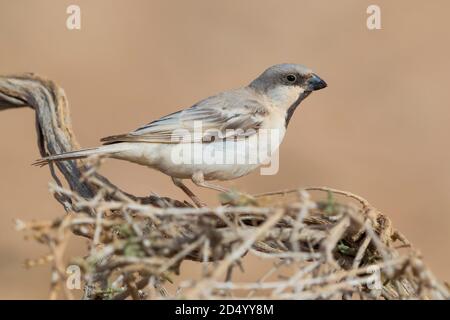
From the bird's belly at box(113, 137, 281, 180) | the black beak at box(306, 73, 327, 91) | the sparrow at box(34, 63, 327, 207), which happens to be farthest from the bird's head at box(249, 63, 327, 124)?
the bird's belly at box(113, 137, 281, 180)

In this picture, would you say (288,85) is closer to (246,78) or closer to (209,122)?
(209,122)

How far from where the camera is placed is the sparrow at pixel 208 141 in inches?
201

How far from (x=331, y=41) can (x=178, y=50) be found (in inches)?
103

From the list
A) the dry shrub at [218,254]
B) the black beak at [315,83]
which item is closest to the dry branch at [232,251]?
the dry shrub at [218,254]

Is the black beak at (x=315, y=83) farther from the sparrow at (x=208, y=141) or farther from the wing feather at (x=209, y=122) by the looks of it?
the wing feather at (x=209, y=122)

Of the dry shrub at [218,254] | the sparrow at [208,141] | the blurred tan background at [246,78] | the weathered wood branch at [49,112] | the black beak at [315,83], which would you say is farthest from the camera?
the blurred tan background at [246,78]

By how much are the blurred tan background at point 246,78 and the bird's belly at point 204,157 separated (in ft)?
14.1

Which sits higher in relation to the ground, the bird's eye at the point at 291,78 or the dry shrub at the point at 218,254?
the bird's eye at the point at 291,78

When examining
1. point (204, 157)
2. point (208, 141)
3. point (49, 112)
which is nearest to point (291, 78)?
point (208, 141)

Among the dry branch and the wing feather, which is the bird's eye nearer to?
the wing feather

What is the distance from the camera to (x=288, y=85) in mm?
5984

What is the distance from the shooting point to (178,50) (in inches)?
560

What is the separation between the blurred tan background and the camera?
10820 millimetres

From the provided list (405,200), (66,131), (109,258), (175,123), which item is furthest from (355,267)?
(405,200)
